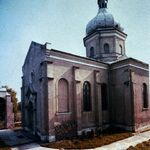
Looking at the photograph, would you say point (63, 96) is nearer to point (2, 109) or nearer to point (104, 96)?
point (104, 96)

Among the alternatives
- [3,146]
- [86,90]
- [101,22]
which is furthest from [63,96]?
[101,22]

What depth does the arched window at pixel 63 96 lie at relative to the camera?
50.1ft

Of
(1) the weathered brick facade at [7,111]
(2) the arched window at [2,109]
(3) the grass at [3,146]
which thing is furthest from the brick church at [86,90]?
(2) the arched window at [2,109]

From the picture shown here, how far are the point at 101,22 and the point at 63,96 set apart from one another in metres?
12.0

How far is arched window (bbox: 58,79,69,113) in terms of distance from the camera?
50.1ft

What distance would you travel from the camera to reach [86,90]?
17.5 m

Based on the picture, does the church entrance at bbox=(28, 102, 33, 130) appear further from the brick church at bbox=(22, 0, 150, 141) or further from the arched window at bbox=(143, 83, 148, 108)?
the arched window at bbox=(143, 83, 148, 108)

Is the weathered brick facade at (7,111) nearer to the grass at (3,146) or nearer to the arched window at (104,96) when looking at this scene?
the grass at (3,146)

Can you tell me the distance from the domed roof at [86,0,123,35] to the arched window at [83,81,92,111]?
28.9 feet

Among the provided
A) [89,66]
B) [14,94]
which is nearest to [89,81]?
[89,66]


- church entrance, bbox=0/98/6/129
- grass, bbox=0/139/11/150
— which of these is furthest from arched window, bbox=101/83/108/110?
church entrance, bbox=0/98/6/129

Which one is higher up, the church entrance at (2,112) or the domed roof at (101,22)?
the domed roof at (101,22)

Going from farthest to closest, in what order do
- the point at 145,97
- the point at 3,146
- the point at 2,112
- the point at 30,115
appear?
the point at 2,112 < the point at 145,97 < the point at 30,115 < the point at 3,146

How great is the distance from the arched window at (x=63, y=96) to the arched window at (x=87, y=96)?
7.19 feet
